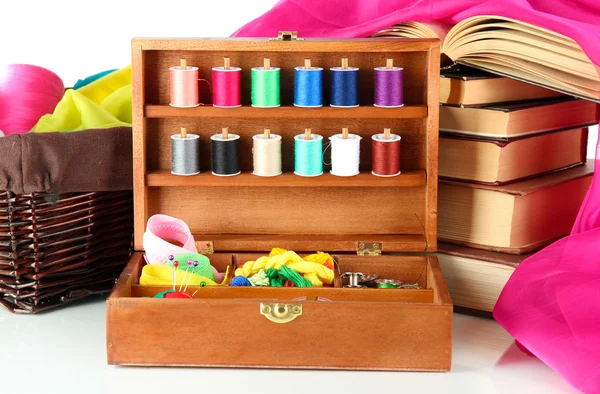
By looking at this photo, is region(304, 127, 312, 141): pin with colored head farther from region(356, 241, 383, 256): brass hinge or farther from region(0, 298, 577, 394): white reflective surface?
region(0, 298, 577, 394): white reflective surface

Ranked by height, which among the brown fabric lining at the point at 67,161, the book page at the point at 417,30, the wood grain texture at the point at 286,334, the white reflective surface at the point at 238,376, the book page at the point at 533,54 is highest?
the book page at the point at 417,30

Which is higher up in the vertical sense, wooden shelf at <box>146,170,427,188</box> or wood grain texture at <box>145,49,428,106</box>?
wood grain texture at <box>145,49,428,106</box>

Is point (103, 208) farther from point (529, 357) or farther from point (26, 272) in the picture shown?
point (529, 357)

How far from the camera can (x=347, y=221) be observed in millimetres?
2496

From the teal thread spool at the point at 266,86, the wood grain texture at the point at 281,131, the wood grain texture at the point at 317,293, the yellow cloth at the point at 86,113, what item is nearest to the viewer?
the wood grain texture at the point at 317,293

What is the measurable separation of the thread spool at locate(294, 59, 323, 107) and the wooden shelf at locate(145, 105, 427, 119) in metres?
0.02

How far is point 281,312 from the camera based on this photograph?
1.98m

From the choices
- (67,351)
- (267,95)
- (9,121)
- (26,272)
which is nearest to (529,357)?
(267,95)

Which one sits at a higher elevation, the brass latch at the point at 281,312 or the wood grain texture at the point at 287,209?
the wood grain texture at the point at 287,209

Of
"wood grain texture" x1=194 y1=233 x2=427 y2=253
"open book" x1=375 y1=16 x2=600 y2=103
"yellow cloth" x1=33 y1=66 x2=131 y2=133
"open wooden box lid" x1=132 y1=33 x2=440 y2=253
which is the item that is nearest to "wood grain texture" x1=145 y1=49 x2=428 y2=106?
"open wooden box lid" x1=132 y1=33 x2=440 y2=253

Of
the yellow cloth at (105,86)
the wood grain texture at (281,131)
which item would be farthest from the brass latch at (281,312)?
the yellow cloth at (105,86)

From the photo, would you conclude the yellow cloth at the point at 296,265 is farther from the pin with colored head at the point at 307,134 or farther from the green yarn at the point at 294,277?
the pin with colored head at the point at 307,134

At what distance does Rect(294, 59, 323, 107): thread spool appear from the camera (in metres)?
2.36

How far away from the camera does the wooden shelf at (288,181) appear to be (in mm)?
2391
